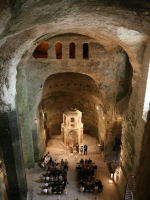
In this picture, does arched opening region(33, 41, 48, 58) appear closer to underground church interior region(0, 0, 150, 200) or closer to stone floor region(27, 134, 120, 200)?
underground church interior region(0, 0, 150, 200)

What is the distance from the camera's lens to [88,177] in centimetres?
1226

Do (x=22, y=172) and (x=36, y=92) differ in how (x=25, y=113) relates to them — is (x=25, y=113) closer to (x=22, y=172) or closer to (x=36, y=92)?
(x=36, y=92)

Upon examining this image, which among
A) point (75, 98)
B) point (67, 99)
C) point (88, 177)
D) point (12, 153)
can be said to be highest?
point (75, 98)

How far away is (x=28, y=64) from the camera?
455 inches

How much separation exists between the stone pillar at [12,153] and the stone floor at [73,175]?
5.95ft

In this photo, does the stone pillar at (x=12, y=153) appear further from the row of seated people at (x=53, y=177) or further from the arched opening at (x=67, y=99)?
the arched opening at (x=67, y=99)

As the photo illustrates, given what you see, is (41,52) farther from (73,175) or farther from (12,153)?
(73,175)

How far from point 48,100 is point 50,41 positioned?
6808 mm

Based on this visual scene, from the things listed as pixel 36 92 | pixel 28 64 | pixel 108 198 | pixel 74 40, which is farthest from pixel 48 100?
pixel 108 198

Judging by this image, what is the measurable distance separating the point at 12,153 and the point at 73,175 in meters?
6.08

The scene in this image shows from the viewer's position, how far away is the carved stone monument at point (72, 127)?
15258 mm

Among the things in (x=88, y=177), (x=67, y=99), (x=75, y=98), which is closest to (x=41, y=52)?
(x=67, y=99)

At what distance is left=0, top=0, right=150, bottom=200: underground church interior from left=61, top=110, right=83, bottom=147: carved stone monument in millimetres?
92

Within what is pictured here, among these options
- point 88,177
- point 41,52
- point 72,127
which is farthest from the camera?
point 72,127
